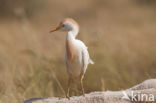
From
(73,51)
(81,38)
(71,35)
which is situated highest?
(71,35)

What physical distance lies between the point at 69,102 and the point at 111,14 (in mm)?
12508

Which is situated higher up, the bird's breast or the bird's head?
the bird's head

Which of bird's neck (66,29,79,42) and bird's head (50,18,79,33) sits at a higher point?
bird's head (50,18,79,33)

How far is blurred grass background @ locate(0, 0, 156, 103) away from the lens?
5.43 metres

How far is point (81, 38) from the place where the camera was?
6625 millimetres

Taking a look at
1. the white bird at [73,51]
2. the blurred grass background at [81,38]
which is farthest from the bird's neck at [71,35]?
the blurred grass background at [81,38]

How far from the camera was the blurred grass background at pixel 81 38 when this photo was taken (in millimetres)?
5434

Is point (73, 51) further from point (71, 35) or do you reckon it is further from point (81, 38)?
point (81, 38)

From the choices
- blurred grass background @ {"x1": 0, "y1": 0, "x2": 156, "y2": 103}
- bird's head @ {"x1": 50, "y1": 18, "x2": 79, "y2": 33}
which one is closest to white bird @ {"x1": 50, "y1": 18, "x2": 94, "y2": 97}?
bird's head @ {"x1": 50, "y1": 18, "x2": 79, "y2": 33}

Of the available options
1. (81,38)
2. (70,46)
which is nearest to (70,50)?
(70,46)

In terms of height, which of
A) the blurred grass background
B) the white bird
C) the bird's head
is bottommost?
the blurred grass background

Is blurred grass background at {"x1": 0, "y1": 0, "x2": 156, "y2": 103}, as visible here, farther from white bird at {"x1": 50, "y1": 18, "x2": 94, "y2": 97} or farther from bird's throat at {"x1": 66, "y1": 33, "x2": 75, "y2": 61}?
bird's throat at {"x1": 66, "y1": 33, "x2": 75, "y2": 61}

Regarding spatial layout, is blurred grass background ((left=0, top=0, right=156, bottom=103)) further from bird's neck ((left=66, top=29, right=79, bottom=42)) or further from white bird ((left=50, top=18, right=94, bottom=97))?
bird's neck ((left=66, top=29, right=79, bottom=42))

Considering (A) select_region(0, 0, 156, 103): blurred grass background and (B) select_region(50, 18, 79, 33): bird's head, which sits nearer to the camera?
(B) select_region(50, 18, 79, 33): bird's head
